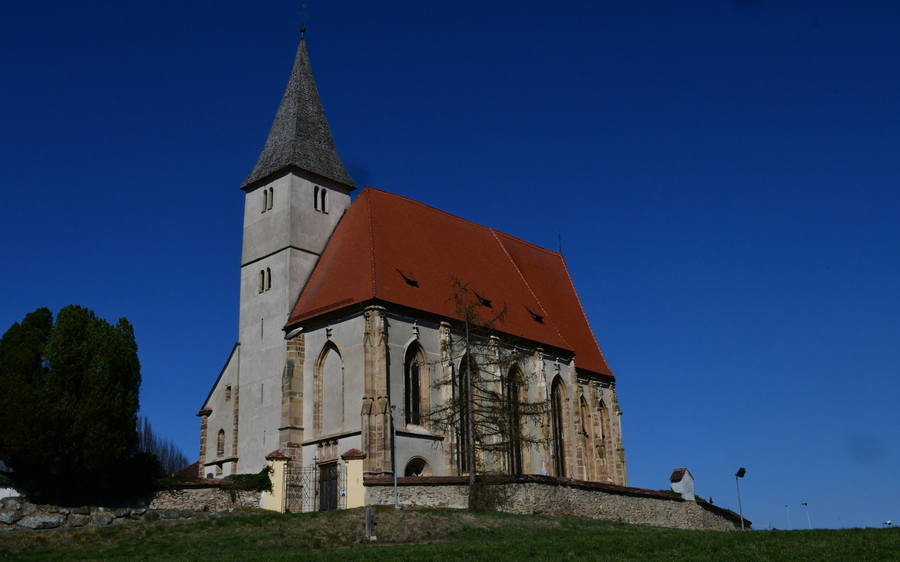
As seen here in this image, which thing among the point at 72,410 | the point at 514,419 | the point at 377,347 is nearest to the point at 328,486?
the point at 377,347

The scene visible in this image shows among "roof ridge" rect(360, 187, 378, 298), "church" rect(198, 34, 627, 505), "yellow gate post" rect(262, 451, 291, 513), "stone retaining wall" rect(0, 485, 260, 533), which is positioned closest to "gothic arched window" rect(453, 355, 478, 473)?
"church" rect(198, 34, 627, 505)

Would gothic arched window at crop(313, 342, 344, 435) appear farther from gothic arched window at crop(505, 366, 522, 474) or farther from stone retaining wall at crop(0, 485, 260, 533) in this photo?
gothic arched window at crop(505, 366, 522, 474)

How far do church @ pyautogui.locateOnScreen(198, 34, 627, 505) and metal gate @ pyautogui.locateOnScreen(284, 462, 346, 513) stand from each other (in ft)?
0.72

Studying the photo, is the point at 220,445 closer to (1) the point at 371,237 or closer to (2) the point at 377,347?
(2) the point at 377,347

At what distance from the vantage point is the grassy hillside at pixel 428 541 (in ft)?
52.4

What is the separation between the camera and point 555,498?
87.2 feet

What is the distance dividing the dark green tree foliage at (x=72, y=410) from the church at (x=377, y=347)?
4375 mm

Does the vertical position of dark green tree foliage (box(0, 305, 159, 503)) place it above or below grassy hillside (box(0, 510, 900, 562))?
above

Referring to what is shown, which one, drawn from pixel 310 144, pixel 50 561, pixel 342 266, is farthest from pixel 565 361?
pixel 50 561

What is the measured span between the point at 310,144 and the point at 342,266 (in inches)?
238

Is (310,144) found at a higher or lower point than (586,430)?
higher

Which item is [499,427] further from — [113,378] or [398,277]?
[113,378]

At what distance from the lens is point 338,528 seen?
21.3 m

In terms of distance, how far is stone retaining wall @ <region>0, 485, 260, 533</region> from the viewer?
2295cm
